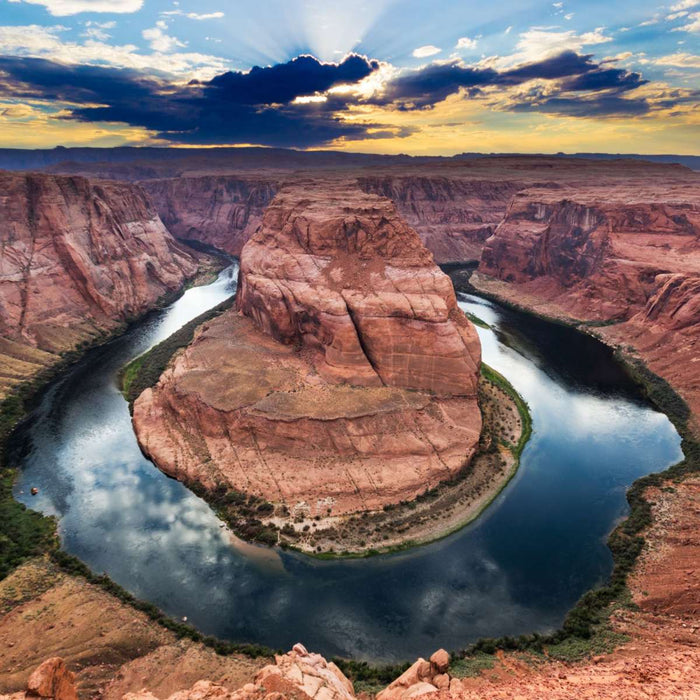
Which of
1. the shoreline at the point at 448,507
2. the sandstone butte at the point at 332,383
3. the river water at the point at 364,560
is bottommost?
the river water at the point at 364,560

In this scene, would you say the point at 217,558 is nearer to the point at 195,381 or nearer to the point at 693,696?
the point at 195,381

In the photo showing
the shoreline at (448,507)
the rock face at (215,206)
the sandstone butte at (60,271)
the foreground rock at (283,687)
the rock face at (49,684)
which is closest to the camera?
the rock face at (49,684)

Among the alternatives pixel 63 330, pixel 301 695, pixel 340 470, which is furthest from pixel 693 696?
pixel 63 330

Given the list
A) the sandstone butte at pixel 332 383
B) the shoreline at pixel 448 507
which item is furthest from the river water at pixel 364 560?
the sandstone butte at pixel 332 383

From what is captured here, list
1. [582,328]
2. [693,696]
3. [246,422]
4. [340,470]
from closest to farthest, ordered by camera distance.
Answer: [693,696] → [340,470] → [246,422] → [582,328]

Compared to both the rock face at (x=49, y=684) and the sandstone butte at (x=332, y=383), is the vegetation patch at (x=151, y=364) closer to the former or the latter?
the sandstone butte at (x=332, y=383)

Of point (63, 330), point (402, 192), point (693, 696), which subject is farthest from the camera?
point (402, 192)

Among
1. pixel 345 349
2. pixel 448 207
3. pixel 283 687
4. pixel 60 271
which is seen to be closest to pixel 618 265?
pixel 345 349
